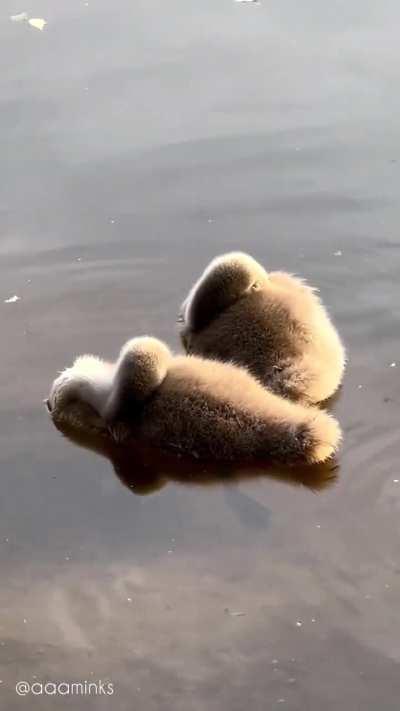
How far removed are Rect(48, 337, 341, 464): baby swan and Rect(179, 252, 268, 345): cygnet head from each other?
238mm

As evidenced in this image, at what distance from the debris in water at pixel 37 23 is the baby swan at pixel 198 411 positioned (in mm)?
2378

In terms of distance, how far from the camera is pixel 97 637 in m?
2.24

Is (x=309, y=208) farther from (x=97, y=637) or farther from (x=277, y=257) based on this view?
(x=97, y=637)

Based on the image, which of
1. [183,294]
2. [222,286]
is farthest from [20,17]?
[222,286]

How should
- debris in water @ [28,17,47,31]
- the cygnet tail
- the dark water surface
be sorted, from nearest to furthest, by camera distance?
the dark water surface < the cygnet tail < debris in water @ [28,17,47,31]

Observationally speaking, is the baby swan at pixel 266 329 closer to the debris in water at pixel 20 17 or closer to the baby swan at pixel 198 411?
the baby swan at pixel 198 411

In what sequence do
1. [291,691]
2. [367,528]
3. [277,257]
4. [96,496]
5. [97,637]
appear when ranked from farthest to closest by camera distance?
[277,257]
[96,496]
[367,528]
[97,637]
[291,691]

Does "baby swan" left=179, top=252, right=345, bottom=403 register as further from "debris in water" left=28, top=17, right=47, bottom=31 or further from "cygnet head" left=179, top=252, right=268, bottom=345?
"debris in water" left=28, top=17, right=47, bottom=31

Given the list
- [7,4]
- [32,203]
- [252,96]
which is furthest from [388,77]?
[7,4]

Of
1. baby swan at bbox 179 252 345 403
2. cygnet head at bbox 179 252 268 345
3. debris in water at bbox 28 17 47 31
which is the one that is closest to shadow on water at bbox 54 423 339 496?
baby swan at bbox 179 252 345 403

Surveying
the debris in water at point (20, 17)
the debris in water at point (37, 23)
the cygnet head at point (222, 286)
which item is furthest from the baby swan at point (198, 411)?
the debris in water at point (20, 17)

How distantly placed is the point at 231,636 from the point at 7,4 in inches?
140

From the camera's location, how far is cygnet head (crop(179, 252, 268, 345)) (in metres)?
2.91

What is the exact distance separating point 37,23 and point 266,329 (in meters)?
2.42
